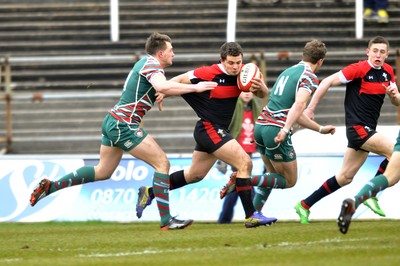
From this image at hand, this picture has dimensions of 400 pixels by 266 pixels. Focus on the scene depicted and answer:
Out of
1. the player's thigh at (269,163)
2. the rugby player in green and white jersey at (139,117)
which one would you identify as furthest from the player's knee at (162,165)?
the player's thigh at (269,163)

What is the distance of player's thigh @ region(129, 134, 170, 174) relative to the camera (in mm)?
13539

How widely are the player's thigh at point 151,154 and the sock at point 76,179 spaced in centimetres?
86

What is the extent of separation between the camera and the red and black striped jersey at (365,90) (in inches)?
555

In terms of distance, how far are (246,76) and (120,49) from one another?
9.67 m

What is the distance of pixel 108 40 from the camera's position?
23.2 metres

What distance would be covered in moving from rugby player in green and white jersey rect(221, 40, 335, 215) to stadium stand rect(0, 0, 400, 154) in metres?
6.57

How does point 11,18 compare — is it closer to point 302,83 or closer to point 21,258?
point 302,83

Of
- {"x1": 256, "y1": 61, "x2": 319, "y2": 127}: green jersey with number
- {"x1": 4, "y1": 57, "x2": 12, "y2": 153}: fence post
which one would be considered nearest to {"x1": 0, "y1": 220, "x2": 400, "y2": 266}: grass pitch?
{"x1": 256, "y1": 61, "x2": 319, "y2": 127}: green jersey with number

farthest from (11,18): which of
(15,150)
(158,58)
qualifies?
(158,58)

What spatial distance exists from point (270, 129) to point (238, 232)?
4.61 ft

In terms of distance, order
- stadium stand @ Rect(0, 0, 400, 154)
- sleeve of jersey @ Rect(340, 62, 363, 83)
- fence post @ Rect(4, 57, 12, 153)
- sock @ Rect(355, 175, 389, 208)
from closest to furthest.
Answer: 1. sock @ Rect(355, 175, 389, 208)
2. sleeve of jersey @ Rect(340, 62, 363, 83)
3. fence post @ Rect(4, 57, 12, 153)
4. stadium stand @ Rect(0, 0, 400, 154)

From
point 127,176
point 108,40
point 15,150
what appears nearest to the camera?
point 127,176

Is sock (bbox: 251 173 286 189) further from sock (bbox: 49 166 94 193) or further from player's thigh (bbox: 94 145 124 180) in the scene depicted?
sock (bbox: 49 166 94 193)

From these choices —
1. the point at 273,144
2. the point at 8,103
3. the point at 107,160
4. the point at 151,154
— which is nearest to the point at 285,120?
the point at 273,144
